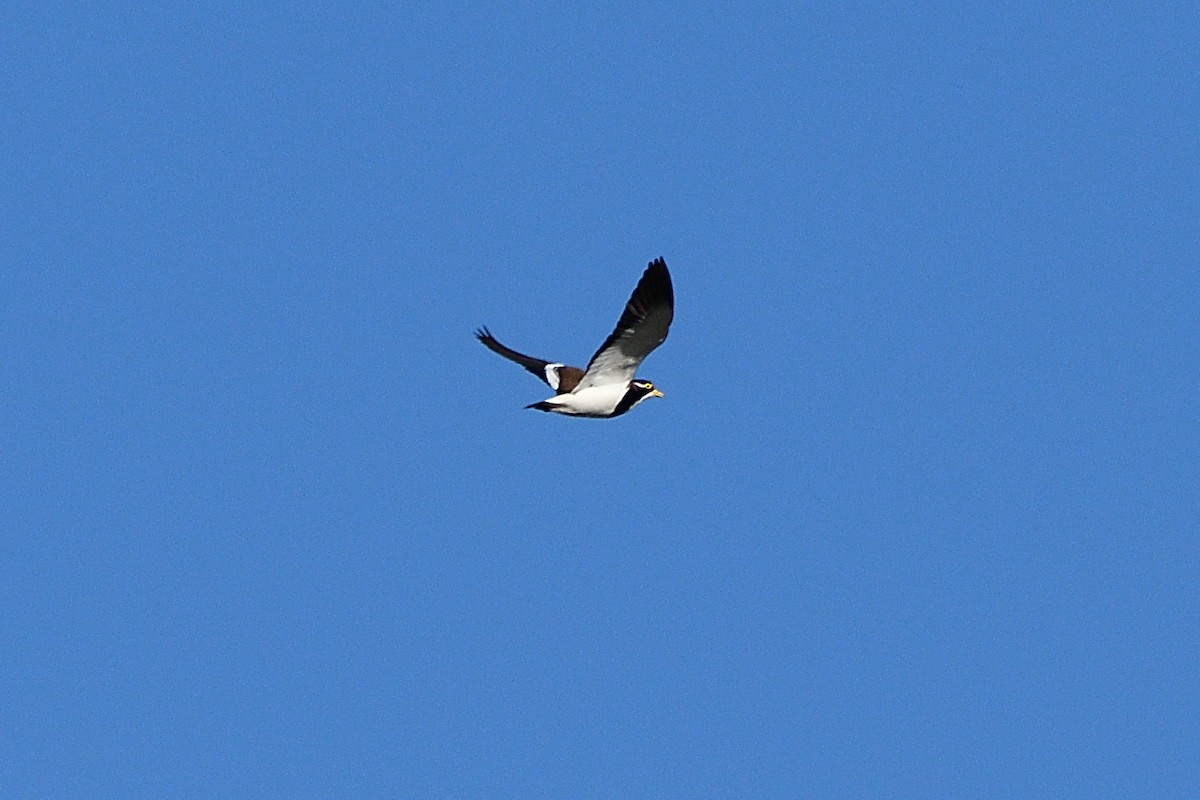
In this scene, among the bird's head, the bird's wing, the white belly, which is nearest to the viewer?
the bird's wing

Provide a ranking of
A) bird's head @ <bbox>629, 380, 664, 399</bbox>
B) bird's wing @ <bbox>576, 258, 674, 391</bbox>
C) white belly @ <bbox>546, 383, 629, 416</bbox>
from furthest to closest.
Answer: bird's head @ <bbox>629, 380, 664, 399</bbox> → white belly @ <bbox>546, 383, 629, 416</bbox> → bird's wing @ <bbox>576, 258, 674, 391</bbox>

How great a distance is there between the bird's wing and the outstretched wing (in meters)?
2.02

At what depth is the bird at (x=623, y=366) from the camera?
84.9 ft

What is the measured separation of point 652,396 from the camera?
1150 inches

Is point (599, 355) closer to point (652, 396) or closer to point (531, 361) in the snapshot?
point (652, 396)

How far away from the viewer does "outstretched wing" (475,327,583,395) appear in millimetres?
31098

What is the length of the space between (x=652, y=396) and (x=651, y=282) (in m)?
3.89

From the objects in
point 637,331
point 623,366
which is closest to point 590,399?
point 623,366

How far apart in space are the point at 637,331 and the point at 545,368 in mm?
5786

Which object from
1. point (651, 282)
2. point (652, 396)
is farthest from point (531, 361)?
point (651, 282)

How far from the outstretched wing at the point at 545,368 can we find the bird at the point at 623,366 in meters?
0.02

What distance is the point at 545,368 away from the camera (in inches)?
1270

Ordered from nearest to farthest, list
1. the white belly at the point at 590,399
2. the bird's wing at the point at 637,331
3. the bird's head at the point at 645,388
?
the bird's wing at the point at 637,331 < the white belly at the point at 590,399 < the bird's head at the point at 645,388

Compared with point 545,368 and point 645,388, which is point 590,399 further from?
point 545,368
